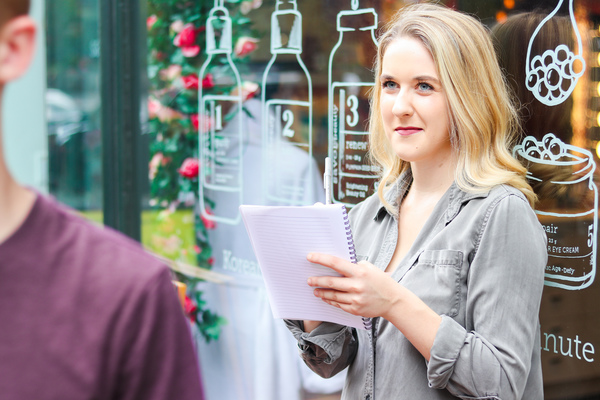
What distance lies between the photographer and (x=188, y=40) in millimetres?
3535

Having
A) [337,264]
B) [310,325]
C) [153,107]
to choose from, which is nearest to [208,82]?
[153,107]

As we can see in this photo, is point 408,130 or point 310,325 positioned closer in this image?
point 408,130

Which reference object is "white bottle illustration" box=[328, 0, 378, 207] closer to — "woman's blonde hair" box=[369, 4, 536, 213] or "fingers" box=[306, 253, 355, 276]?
"woman's blonde hair" box=[369, 4, 536, 213]

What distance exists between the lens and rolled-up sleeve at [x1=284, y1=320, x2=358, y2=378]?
1765 mm

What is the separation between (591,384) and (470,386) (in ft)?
1.82

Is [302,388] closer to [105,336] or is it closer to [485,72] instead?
[485,72]

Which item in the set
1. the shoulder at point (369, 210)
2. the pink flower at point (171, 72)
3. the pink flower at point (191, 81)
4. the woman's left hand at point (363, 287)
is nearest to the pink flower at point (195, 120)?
the pink flower at point (191, 81)

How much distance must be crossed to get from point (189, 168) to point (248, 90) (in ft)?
1.96

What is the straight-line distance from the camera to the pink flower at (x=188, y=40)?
11.5ft

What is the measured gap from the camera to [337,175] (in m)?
2.67

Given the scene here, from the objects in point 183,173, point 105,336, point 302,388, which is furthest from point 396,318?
point 183,173

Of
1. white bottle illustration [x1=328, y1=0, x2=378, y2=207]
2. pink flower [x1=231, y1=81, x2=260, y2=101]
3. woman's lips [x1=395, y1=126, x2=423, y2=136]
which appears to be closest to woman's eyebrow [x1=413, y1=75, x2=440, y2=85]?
woman's lips [x1=395, y1=126, x2=423, y2=136]

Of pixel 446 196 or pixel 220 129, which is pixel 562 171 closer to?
pixel 446 196

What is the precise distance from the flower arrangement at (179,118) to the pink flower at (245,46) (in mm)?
148
